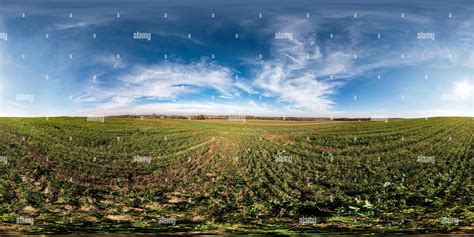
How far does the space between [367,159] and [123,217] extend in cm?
416

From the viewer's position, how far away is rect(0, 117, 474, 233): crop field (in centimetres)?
784

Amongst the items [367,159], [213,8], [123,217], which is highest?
[213,8]

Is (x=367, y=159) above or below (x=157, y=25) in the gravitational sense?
below

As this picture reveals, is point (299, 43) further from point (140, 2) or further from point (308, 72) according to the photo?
point (140, 2)

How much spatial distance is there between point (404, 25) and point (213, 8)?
3184 millimetres

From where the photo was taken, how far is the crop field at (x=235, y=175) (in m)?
7.84

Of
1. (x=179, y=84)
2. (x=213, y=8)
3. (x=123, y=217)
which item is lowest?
(x=123, y=217)

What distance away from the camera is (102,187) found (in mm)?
8102

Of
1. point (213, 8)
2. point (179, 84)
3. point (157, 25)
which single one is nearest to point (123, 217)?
point (179, 84)

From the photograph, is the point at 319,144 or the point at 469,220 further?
the point at 319,144

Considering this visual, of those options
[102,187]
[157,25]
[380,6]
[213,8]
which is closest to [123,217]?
[102,187]

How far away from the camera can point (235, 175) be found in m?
8.20

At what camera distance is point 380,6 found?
8.11 metres

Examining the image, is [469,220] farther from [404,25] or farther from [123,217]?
[123,217]
